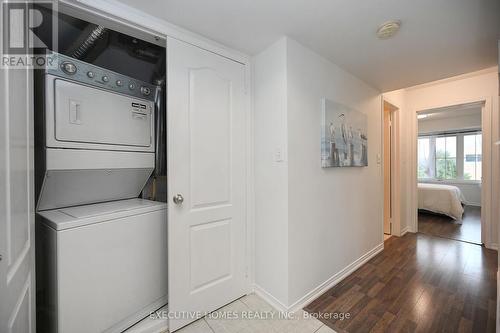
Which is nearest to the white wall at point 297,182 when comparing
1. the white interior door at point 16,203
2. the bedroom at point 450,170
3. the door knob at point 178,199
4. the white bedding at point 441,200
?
the door knob at point 178,199

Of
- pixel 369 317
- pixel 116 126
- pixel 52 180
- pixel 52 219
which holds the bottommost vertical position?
pixel 369 317

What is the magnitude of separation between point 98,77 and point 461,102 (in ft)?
14.0

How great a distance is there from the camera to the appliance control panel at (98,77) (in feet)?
3.95

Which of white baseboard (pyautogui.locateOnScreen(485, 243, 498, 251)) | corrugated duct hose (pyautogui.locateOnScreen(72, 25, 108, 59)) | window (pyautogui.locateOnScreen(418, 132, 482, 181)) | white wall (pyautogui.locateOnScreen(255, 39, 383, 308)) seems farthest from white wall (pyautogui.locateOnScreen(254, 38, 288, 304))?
window (pyautogui.locateOnScreen(418, 132, 482, 181))

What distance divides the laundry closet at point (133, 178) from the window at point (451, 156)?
6966mm

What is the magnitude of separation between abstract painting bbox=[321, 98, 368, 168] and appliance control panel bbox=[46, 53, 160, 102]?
152 centimetres

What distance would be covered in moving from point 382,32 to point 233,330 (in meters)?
2.39

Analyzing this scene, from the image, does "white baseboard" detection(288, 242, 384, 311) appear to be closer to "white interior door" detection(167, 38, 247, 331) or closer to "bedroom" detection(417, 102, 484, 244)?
"white interior door" detection(167, 38, 247, 331)

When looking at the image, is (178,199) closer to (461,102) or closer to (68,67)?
(68,67)

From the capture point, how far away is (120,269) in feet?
4.29

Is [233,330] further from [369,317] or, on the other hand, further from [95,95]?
[95,95]

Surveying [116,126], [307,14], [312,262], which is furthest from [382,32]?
[116,126]

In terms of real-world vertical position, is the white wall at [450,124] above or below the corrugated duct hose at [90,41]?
above

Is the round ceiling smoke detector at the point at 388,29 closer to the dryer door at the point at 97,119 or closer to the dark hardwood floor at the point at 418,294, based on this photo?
the dryer door at the point at 97,119
